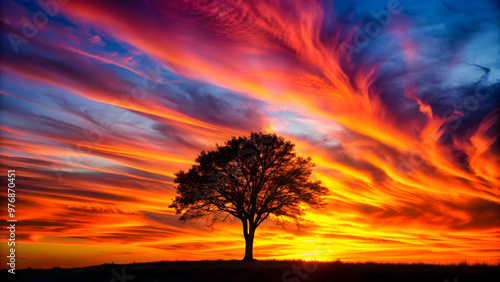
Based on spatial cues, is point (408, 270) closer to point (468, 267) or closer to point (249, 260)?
point (468, 267)

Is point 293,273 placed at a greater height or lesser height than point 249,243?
lesser

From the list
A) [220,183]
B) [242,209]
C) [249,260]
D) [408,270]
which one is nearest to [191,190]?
[220,183]

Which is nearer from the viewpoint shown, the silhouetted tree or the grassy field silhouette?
the grassy field silhouette

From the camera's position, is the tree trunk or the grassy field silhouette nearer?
the grassy field silhouette

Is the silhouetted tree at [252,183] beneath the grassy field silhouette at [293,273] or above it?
above

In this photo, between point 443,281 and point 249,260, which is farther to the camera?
point 249,260

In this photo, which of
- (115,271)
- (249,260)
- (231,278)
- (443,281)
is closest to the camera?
(443,281)

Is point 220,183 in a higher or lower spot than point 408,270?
higher

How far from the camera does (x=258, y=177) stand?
144 feet

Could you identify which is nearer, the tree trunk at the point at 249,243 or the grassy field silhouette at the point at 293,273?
the grassy field silhouette at the point at 293,273

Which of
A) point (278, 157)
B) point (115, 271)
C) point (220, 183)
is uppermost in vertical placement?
point (278, 157)

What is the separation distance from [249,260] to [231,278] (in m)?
10.1

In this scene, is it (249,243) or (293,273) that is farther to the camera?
(249,243)

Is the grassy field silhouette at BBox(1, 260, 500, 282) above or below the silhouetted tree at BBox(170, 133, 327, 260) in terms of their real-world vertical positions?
below
